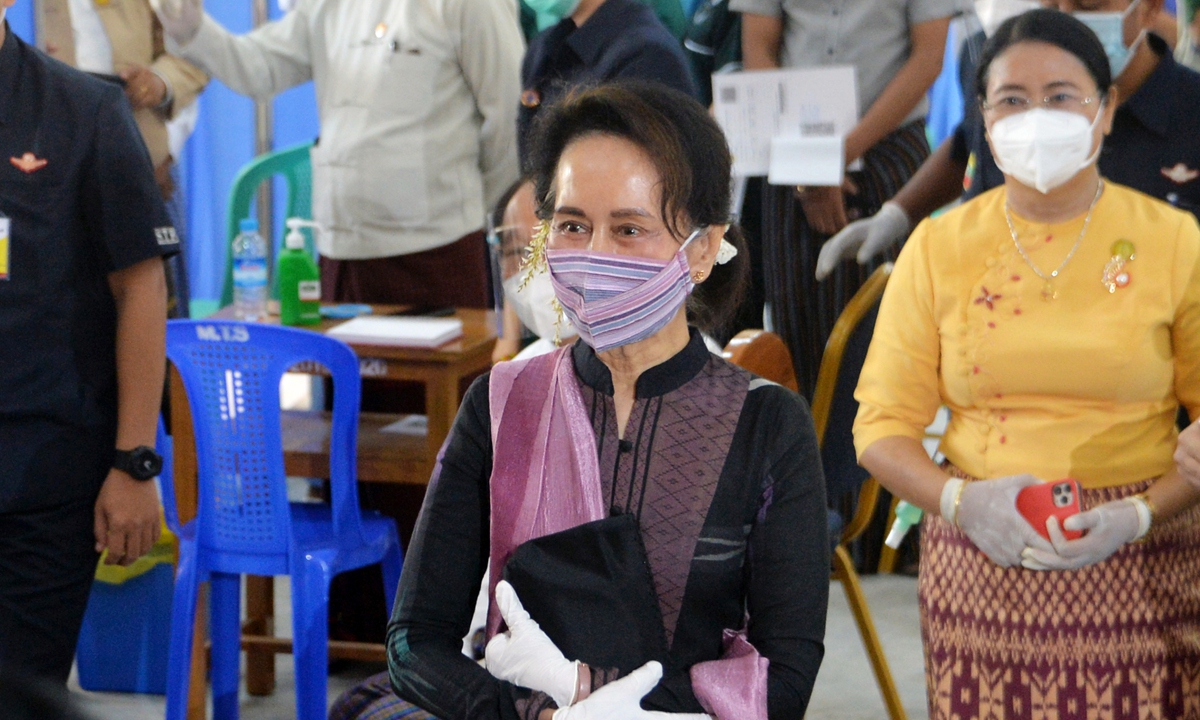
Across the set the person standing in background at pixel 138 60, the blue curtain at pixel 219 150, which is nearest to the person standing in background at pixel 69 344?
the person standing in background at pixel 138 60

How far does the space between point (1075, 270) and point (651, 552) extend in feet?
3.09

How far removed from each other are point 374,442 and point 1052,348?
1.64 metres

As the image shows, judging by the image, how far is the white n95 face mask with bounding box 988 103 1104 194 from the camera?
6.97ft

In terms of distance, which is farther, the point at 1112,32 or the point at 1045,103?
the point at 1112,32

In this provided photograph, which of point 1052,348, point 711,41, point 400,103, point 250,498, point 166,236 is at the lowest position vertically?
point 250,498

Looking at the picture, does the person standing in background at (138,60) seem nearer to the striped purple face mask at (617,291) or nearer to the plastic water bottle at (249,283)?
the plastic water bottle at (249,283)

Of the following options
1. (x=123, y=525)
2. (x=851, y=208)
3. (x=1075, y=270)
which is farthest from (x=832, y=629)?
(x=123, y=525)

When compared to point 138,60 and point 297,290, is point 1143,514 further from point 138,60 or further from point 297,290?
point 138,60

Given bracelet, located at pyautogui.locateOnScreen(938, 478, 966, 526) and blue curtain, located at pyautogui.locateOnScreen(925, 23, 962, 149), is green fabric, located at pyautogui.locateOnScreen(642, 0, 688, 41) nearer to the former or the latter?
blue curtain, located at pyautogui.locateOnScreen(925, 23, 962, 149)

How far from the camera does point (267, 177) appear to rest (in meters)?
5.02

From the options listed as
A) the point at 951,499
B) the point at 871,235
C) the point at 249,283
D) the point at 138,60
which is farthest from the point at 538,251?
the point at 138,60

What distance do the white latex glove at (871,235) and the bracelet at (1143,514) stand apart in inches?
40.9

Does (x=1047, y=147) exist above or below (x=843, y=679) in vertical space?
above

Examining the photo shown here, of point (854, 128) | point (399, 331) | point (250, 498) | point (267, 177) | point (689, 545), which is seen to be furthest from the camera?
point (267, 177)
